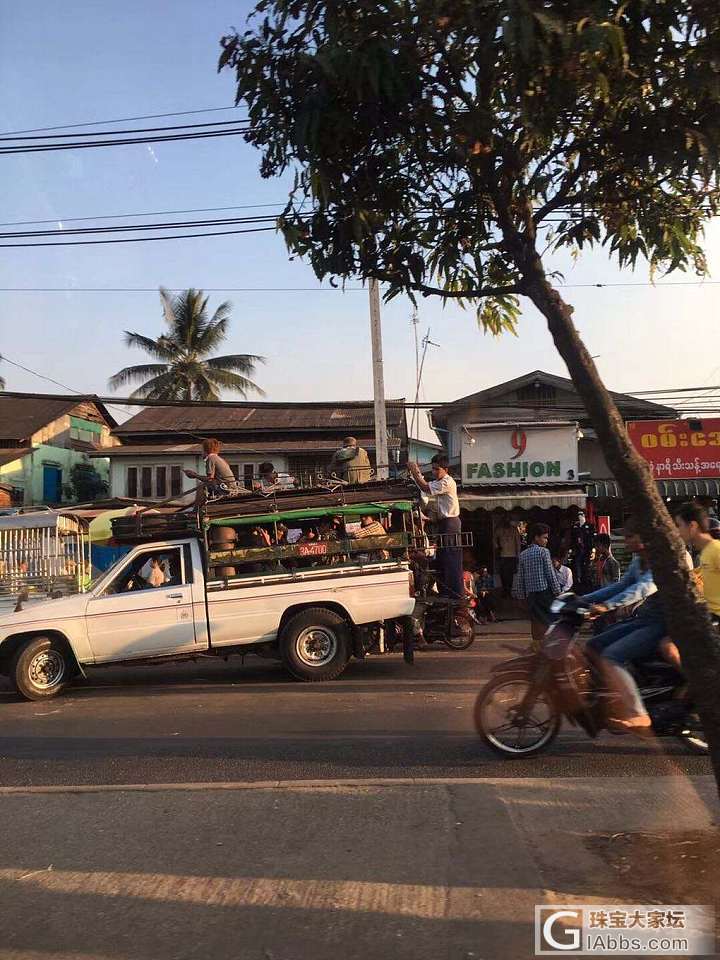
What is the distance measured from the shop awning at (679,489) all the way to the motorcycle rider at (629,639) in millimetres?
13539

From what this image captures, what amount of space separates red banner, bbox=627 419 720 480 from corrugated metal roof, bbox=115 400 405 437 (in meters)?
9.87

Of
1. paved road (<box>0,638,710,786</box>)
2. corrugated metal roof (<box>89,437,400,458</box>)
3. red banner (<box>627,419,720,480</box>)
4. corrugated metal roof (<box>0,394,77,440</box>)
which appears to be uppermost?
corrugated metal roof (<box>0,394,77,440</box>)

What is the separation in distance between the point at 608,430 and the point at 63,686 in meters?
7.81

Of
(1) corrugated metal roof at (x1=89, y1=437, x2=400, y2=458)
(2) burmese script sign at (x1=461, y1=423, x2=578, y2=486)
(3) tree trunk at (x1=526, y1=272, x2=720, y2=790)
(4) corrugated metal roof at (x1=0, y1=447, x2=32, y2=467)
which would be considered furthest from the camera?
(4) corrugated metal roof at (x1=0, y1=447, x2=32, y2=467)

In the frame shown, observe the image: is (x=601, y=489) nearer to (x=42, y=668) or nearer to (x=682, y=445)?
(x=682, y=445)

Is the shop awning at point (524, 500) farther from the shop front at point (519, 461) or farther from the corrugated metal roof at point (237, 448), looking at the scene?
the corrugated metal roof at point (237, 448)

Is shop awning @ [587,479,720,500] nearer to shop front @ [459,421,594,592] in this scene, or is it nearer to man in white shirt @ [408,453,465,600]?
shop front @ [459,421,594,592]

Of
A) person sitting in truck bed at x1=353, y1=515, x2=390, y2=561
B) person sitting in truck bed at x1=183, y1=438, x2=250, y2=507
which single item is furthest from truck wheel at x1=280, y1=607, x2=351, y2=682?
person sitting in truck bed at x1=183, y1=438, x2=250, y2=507

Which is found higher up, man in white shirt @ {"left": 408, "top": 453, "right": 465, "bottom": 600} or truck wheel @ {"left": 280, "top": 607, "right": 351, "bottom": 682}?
man in white shirt @ {"left": 408, "top": 453, "right": 465, "bottom": 600}

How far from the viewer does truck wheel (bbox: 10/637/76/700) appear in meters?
9.54

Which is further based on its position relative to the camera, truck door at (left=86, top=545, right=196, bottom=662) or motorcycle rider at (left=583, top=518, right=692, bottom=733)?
truck door at (left=86, top=545, right=196, bottom=662)

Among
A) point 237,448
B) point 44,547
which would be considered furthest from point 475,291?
point 237,448

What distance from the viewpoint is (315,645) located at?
10109 millimetres

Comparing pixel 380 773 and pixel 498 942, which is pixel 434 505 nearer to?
pixel 380 773
